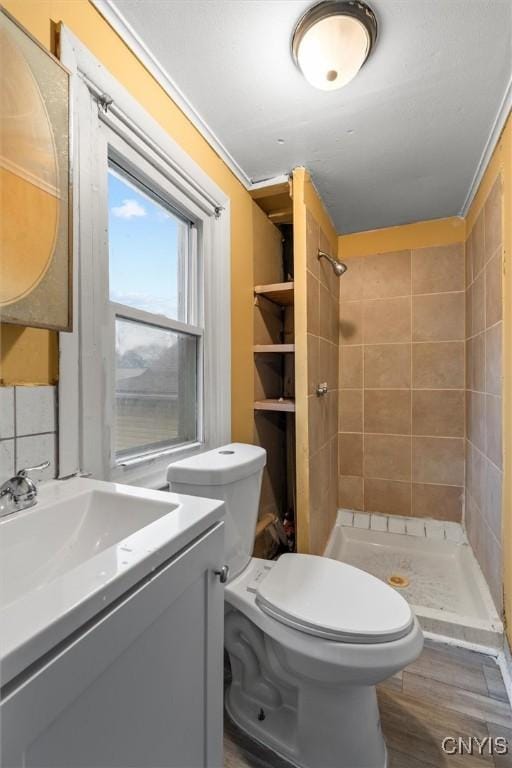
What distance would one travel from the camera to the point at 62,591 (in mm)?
438

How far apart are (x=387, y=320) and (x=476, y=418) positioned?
2.63 feet

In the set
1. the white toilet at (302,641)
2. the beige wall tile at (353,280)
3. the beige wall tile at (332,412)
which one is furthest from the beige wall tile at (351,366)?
the white toilet at (302,641)

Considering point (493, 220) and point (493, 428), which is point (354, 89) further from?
point (493, 428)

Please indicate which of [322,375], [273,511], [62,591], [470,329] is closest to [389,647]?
[62,591]

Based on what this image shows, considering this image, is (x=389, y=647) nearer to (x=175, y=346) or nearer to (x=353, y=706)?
(x=353, y=706)

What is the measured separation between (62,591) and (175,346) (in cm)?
108

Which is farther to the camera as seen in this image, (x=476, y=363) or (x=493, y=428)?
(x=476, y=363)

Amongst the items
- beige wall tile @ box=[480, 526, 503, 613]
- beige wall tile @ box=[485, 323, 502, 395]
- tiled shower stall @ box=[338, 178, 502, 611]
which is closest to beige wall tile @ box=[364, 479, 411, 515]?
tiled shower stall @ box=[338, 178, 502, 611]

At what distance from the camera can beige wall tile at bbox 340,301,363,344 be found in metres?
2.42

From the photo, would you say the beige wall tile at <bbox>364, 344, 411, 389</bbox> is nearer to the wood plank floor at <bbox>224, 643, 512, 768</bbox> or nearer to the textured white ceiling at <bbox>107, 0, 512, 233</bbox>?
the textured white ceiling at <bbox>107, 0, 512, 233</bbox>

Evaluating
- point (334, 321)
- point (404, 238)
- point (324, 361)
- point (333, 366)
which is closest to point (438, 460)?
point (333, 366)

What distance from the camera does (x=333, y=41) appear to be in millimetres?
1022

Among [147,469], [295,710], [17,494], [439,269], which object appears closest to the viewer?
[17,494]

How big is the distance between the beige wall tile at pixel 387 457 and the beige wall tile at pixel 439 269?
38.2 inches
